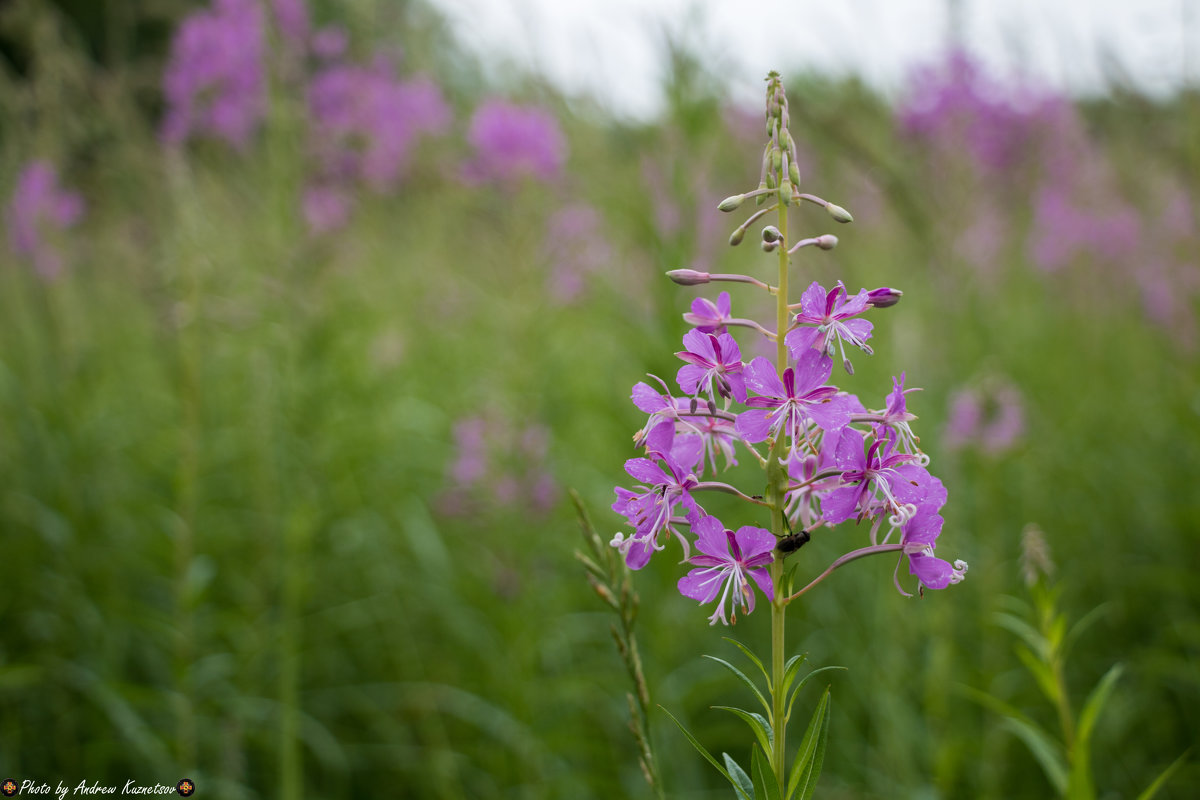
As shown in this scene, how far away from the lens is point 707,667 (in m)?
2.93

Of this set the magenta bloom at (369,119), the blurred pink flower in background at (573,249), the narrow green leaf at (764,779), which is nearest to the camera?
the narrow green leaf at (764,779)

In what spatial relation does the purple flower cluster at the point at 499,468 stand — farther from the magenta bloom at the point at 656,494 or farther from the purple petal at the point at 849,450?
the purple petal at the point at 849,450

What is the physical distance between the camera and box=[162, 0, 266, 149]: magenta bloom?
3293mm

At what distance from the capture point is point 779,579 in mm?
925

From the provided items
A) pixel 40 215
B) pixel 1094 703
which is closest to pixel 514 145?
pixel 40 215

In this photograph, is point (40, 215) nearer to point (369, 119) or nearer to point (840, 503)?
point (369, 119)

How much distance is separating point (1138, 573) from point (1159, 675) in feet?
1.50

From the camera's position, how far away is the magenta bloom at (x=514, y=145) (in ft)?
11.8

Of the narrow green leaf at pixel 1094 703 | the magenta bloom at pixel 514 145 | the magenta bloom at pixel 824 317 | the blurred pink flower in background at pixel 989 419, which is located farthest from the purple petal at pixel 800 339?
the magenta bloom at pixel 514 145

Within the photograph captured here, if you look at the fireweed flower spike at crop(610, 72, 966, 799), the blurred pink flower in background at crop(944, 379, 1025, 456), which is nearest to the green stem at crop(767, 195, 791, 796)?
the fireweed flower spike at crop(610, 72, 966, 799)

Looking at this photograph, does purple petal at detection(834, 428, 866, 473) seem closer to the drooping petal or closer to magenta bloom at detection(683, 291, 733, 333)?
the drooping petal

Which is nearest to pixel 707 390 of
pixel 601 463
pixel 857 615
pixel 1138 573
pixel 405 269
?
pixel 857 615

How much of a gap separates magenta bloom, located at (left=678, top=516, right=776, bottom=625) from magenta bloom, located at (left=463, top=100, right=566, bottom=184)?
2887 mm

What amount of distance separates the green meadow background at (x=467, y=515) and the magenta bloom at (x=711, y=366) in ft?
4.95
